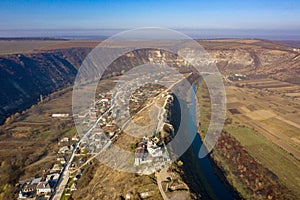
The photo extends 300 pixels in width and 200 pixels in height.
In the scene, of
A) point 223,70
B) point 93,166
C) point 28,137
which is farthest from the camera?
point 223,70

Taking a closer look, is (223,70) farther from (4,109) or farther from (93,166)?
(93,166)

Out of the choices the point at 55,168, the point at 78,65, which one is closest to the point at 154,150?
the point at 55,168

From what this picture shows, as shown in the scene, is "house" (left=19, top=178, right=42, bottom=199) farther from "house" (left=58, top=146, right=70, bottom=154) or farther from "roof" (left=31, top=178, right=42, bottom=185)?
"house" (left=58, top=146, right=70, bottom=154)

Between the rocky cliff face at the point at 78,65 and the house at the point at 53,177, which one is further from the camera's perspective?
the rocky cliff face at the point at 78,65

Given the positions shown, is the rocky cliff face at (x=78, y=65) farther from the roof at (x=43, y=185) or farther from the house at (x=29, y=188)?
the roof at (x=43, y=185)

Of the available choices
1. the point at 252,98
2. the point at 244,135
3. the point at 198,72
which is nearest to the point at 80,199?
the point at 244,135

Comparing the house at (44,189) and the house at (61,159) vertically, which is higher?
the house at (44,189)

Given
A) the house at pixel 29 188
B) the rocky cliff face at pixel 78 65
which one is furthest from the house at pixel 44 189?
the rocky cliff face at pixel 78 65

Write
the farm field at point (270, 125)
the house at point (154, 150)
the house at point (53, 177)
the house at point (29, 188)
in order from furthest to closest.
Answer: the farm field at point (270, 125) → the house at point (53, 177) → the house at point (154, 150) → the house at point (29, 188)

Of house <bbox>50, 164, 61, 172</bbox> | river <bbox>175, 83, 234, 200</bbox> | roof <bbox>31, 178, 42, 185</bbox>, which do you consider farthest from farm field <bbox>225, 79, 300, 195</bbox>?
roof <bbox>31, 178, 42, 185</bbox>

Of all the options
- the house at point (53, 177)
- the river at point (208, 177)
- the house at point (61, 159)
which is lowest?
the river at point (208, 177)

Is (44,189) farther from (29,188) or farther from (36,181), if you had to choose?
(36,181)
